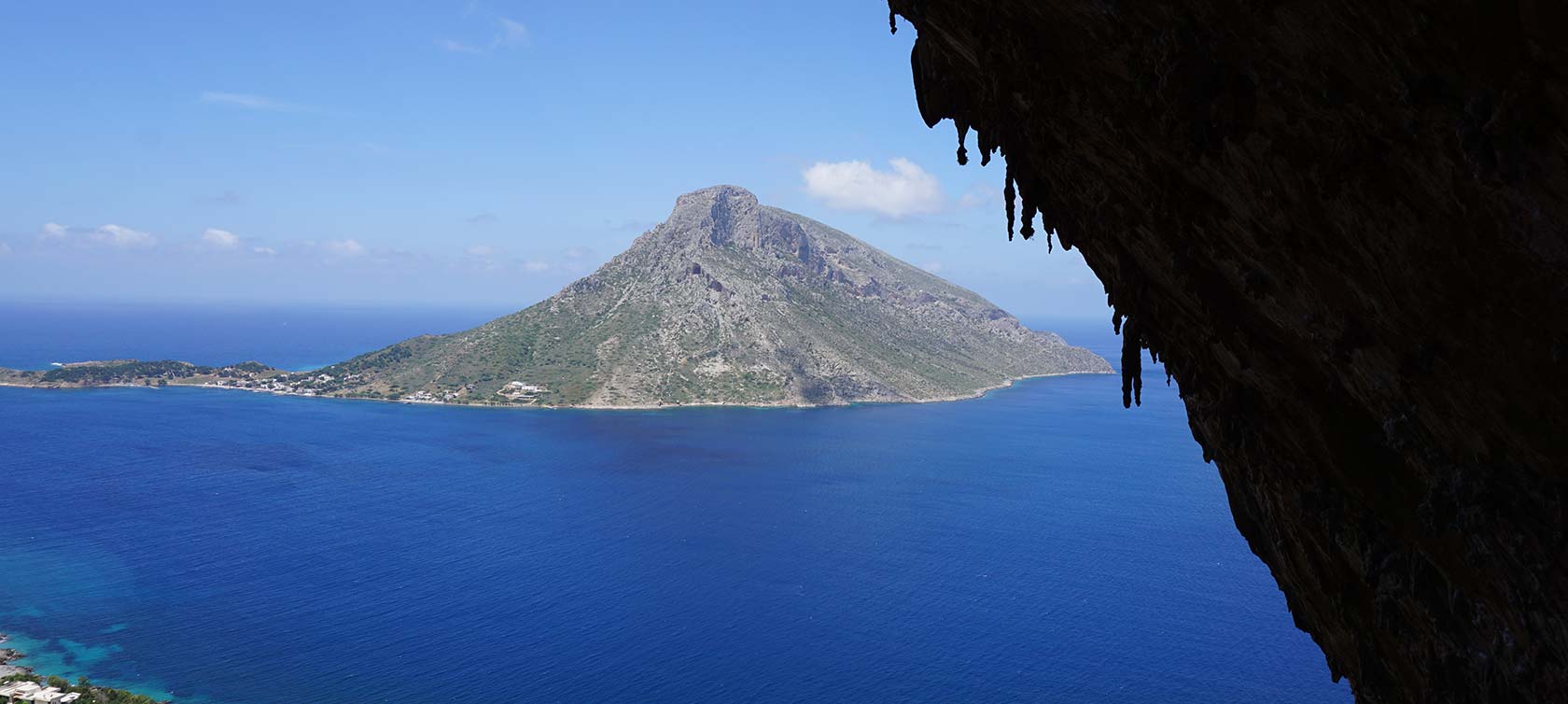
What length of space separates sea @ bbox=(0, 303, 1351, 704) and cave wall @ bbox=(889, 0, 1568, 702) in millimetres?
50957

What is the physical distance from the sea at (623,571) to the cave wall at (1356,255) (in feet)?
167

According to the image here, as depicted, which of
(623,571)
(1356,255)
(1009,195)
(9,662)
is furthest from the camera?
(623,571)

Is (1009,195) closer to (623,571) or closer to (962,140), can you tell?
(962,140)

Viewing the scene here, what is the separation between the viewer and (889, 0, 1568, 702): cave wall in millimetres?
8164

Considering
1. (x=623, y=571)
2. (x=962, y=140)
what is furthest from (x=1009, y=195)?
(x=623, y=571)

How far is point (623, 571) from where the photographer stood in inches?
3450

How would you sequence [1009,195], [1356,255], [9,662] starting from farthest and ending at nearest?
1. [9,662]
2. [1009,195]
3. [1356,255]

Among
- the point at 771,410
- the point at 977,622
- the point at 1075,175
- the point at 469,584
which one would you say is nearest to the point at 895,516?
the point at 977,622

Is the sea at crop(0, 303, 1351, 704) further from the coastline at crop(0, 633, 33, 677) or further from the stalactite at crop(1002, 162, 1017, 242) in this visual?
the stalactite at crop(1002, 162, 1017, 242)

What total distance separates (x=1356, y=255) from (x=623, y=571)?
83.0 meters

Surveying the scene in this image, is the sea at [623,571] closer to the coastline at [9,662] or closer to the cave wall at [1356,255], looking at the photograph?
the coastline at [9,662]

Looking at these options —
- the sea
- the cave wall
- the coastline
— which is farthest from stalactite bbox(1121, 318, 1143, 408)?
the coastline

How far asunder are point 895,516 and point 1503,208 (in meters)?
104

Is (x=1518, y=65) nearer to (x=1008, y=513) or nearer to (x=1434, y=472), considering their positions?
(x=1434, y=472)
